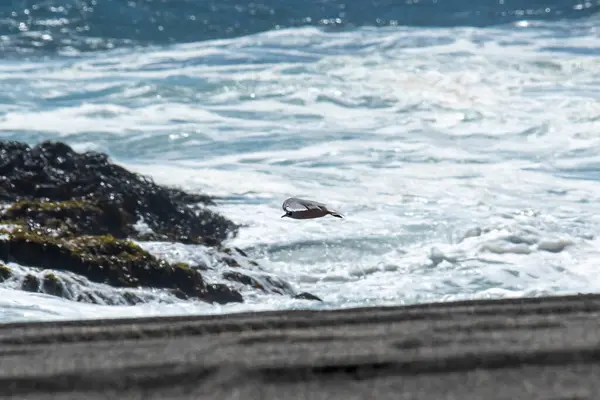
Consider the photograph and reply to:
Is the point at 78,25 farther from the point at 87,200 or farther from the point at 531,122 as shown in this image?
the point at 87,200

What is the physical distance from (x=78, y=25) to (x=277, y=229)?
23670 mm

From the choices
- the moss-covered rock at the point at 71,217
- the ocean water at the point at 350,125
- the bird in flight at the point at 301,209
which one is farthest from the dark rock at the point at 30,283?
the bird in flight at the point at 301,209

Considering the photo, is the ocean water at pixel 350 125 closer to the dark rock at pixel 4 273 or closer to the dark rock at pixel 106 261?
the dark rock at pixel 4 273

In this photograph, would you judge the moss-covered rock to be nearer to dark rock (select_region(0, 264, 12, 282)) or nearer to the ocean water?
the ocean water

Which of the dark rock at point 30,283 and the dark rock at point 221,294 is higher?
the dark rock at point 30,283

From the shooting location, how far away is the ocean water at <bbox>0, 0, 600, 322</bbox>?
1063cm

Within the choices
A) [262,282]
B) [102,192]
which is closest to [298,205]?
[262,282]

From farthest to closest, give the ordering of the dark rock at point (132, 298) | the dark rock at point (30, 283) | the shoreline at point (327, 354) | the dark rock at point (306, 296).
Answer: the dark rock at point (306, 296), the dark rock at point (132, 298), the dark rock at point (30, 283), the shoreline at point (327, 354)

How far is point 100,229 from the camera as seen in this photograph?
32.8ft

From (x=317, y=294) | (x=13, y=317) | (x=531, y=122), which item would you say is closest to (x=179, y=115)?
(x=531, y=122)

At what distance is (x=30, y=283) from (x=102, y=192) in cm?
369

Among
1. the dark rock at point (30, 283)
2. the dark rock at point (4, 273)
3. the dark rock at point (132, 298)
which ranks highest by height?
the dark rock at point (4, 273)

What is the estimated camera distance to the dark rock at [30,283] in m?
7.41

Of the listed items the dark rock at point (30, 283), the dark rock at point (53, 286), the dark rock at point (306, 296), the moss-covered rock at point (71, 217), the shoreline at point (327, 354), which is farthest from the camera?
the moss-covered rock at point (71, 217)
